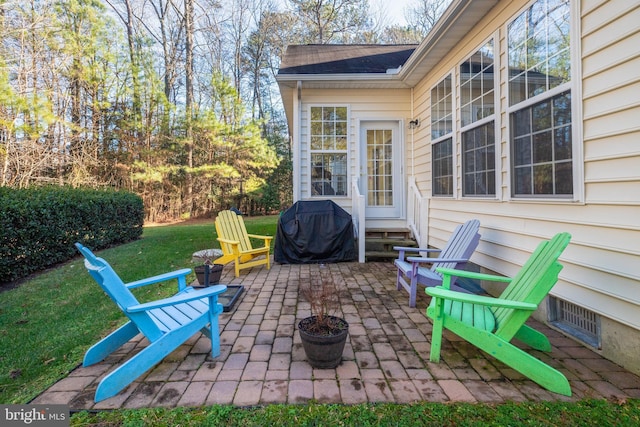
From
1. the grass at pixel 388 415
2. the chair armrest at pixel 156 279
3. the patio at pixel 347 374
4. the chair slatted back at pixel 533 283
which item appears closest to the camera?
the grass at pixel 388 415

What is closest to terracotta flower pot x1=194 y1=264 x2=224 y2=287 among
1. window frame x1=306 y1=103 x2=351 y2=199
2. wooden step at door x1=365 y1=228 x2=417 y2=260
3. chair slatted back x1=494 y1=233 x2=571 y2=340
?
wooden step at door x1=365 y1=228 x2=417 y2=260

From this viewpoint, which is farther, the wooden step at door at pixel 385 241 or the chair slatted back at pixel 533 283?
the wooden step at door at pixel 385 241

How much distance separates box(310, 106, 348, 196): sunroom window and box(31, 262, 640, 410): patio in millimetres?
3570

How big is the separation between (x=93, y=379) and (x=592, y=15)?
4.38m

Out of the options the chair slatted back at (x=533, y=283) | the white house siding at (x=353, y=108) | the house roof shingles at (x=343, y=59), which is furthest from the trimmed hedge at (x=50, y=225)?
the chair slatted back at (x=533, y=283)

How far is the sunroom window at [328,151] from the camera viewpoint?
6191 mm

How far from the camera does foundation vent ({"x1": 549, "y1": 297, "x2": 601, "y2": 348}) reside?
8.12 ft

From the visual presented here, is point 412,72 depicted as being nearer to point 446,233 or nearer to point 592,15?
point 446,233

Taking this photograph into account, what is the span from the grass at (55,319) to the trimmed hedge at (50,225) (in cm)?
27

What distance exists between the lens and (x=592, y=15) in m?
2.37

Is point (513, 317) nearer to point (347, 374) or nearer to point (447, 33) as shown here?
point (347, 374)

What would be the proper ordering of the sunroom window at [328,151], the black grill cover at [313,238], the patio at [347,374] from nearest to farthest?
the patio at [347,374]
the black grill cover at [313,238]
the sunroom window at [328,151]

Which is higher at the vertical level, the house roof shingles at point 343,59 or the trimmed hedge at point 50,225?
the house roof shingles at point 343,59

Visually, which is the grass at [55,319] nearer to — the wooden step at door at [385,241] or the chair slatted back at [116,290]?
the chair slatted back at [116,290]
